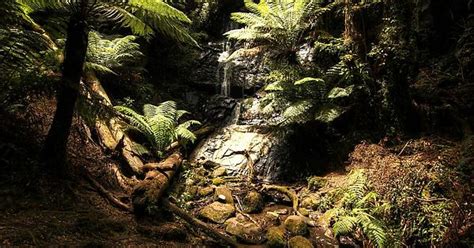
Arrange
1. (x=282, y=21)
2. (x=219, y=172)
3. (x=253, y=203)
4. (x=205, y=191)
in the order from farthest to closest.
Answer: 1. (x=282, y=21)
2. (x=219, y=172)
3. (x=205, y=191)
4. (x=253, y=203)

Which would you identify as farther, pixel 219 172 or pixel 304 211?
pixel 219 172

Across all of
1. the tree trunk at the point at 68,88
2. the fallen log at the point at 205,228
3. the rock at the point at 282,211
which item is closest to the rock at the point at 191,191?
the fallen log at the point at 205,228

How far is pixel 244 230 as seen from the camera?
13.3ft

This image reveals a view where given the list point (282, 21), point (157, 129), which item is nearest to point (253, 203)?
point (157, 129)

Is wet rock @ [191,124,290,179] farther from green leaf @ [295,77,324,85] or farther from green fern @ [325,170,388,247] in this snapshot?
green fern @ [325,170,388,247]

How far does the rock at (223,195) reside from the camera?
480 centimetres

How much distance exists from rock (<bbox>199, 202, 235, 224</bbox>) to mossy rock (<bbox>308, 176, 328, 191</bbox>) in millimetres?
1504

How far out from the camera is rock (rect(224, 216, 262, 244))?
3857 millimetres

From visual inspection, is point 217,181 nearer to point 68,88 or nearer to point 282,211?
point 282,211

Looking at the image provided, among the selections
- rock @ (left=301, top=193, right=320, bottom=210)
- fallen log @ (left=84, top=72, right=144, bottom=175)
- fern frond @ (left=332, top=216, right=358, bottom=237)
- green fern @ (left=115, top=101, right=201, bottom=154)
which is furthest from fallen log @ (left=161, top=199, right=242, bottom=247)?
green fern @ (left=115, top=101, right=201, bottom=154)

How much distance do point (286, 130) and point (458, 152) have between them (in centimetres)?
295

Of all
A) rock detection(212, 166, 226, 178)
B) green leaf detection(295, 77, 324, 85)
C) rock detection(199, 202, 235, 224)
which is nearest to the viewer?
rock detection(199, 202, 235, 224)

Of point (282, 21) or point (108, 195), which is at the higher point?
point (282, 21)

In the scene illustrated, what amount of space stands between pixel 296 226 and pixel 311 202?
2.90ft
